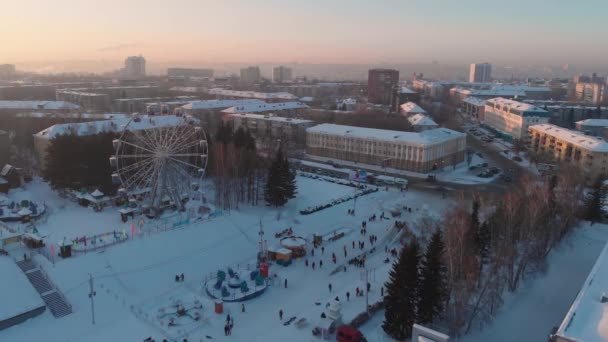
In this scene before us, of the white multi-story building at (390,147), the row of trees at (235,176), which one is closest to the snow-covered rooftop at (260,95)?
the white multi-story building at (390,147)

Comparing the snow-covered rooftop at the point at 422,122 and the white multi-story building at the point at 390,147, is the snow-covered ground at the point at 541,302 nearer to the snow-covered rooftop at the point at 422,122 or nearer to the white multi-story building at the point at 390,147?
the white multi-story building at the point at 390,147

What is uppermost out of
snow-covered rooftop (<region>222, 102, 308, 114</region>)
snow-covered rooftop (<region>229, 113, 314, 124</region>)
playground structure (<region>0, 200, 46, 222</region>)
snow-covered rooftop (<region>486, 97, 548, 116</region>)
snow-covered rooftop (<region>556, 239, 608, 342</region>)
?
snow-covered rooftop (<region>486, 97, 548, 116</region>)

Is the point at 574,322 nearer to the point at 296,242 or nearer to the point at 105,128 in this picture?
the point at 296,242

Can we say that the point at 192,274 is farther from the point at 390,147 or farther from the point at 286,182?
the point at 390,147

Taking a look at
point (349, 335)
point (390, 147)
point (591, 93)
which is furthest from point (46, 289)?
point (591, 93)

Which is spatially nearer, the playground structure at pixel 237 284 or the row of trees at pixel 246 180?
the playground structure at pixel 237 284

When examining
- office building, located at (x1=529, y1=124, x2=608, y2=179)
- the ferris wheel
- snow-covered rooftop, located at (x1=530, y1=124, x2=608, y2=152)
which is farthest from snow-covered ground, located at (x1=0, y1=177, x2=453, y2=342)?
snow-covered rooftop, located at (x1=530, y1=124, x2=608, y2=152)

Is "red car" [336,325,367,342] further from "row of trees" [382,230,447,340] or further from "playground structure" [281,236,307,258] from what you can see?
"playground structure" [281,236,307,258]
